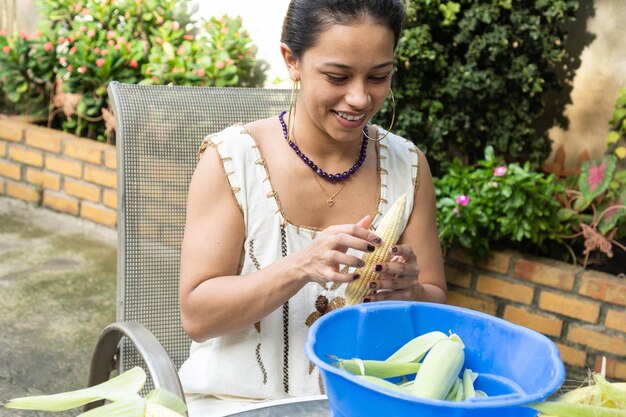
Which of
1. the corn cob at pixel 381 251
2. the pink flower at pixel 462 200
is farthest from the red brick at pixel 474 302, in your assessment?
the corn cob at pixel 381 251

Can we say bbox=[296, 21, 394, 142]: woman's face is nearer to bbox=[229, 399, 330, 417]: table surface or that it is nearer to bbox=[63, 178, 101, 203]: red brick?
bbox=[229, 399, 330, 417]: table surface

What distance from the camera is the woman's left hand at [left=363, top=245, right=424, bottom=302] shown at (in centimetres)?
161

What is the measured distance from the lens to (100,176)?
15.1ft

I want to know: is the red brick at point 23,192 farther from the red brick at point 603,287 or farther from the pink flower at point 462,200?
the red brick at point 603,287

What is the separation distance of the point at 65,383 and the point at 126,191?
134 centimetres

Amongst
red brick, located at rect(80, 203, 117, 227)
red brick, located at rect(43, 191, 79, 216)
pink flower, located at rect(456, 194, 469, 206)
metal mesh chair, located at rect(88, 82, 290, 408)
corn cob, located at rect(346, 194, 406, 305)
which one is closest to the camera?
corn cob, located at rect(346, 194, 406, 305)

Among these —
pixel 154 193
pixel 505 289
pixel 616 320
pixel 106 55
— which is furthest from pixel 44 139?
pixel 616 320

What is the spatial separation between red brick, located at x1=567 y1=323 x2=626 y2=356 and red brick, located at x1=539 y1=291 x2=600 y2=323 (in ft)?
0.14

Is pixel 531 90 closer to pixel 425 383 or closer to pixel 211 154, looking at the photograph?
A: pixel 211 154

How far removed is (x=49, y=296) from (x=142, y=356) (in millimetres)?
2419

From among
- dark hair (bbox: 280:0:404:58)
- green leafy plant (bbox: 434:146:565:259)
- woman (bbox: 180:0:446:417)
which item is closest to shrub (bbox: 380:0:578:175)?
green leafy plant (bbox: 434:146:565:259)

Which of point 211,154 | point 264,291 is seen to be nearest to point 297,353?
point 264,291

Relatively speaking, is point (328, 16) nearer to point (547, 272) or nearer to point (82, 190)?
point (547, 272)

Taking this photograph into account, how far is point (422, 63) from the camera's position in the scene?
11.5ft
